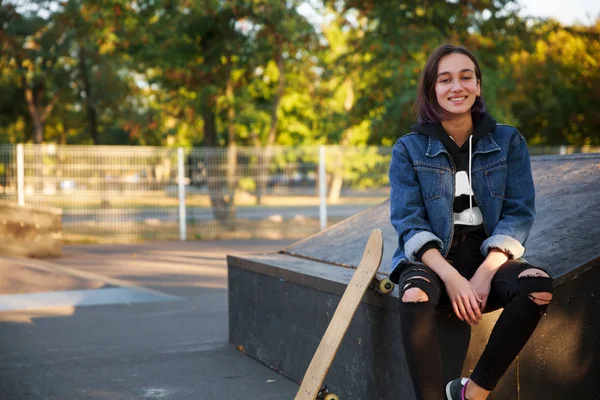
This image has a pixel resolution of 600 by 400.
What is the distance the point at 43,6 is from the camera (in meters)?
27.4

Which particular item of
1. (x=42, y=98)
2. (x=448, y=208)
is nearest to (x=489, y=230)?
(x=448, y=208)

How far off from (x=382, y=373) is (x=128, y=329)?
3.54 meters

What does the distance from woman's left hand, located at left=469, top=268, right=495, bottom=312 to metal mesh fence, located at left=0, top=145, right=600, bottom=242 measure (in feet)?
43.1

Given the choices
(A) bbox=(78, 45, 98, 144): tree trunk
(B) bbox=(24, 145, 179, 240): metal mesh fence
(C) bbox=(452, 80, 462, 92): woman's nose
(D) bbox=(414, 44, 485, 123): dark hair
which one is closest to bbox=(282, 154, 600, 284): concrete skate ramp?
(D) bbox=(414, 44, 485, 123): dark hair

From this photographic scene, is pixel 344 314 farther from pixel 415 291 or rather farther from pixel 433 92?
pixel 433 92

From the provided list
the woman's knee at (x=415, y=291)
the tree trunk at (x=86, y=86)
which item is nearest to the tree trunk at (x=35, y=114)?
the tree trunk at (x=86, y=86)

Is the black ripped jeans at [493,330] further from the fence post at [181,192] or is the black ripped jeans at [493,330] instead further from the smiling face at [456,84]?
the fence post at [181,192]

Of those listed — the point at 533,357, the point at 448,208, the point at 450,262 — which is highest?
the point at 448,208

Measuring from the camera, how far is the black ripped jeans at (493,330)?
9.93ft

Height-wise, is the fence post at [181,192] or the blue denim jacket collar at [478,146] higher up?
the blue denim jacket collar at [478,146]

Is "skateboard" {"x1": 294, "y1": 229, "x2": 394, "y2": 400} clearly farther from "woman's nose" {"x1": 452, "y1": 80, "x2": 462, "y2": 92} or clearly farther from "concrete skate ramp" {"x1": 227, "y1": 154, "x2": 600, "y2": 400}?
"woman's nose" {"x1": 452, "y1": 80, "x2": 462, "y2": 92}

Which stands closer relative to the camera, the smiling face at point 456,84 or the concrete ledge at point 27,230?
the smiling face at point 456,84

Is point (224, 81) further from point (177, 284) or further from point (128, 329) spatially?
point (128, 329)

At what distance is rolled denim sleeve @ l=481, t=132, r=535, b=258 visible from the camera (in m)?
3.26
